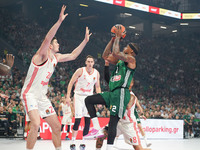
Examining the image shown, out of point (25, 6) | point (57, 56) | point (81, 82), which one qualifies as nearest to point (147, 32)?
point (25, 6)

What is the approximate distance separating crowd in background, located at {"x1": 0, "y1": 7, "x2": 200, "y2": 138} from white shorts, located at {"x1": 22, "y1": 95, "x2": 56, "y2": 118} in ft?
29.7

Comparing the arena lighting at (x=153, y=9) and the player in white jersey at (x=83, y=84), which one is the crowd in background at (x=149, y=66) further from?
the player in white jersey at (x=83, y=84)

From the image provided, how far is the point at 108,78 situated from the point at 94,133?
1.15 m

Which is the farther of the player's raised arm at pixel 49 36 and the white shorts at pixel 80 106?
the white shorts at pixel 80 106

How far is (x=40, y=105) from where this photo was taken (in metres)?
5.08

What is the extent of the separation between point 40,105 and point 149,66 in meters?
23.0

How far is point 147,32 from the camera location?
1248 inches

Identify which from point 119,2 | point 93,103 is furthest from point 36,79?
point 119,2

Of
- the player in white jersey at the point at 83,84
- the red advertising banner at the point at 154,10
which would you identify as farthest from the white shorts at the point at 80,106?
the red advertising banner at the point at 154,10

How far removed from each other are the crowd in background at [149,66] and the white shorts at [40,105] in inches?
356

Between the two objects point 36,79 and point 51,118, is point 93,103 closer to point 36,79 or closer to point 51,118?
point 51,118

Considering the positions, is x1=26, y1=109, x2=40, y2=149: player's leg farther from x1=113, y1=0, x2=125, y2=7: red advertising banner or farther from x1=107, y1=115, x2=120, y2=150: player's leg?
x1=113, y1=0, x2=125, y2=7: red advertising banner

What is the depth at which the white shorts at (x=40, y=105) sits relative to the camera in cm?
488

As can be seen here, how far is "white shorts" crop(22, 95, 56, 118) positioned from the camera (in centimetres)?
488
